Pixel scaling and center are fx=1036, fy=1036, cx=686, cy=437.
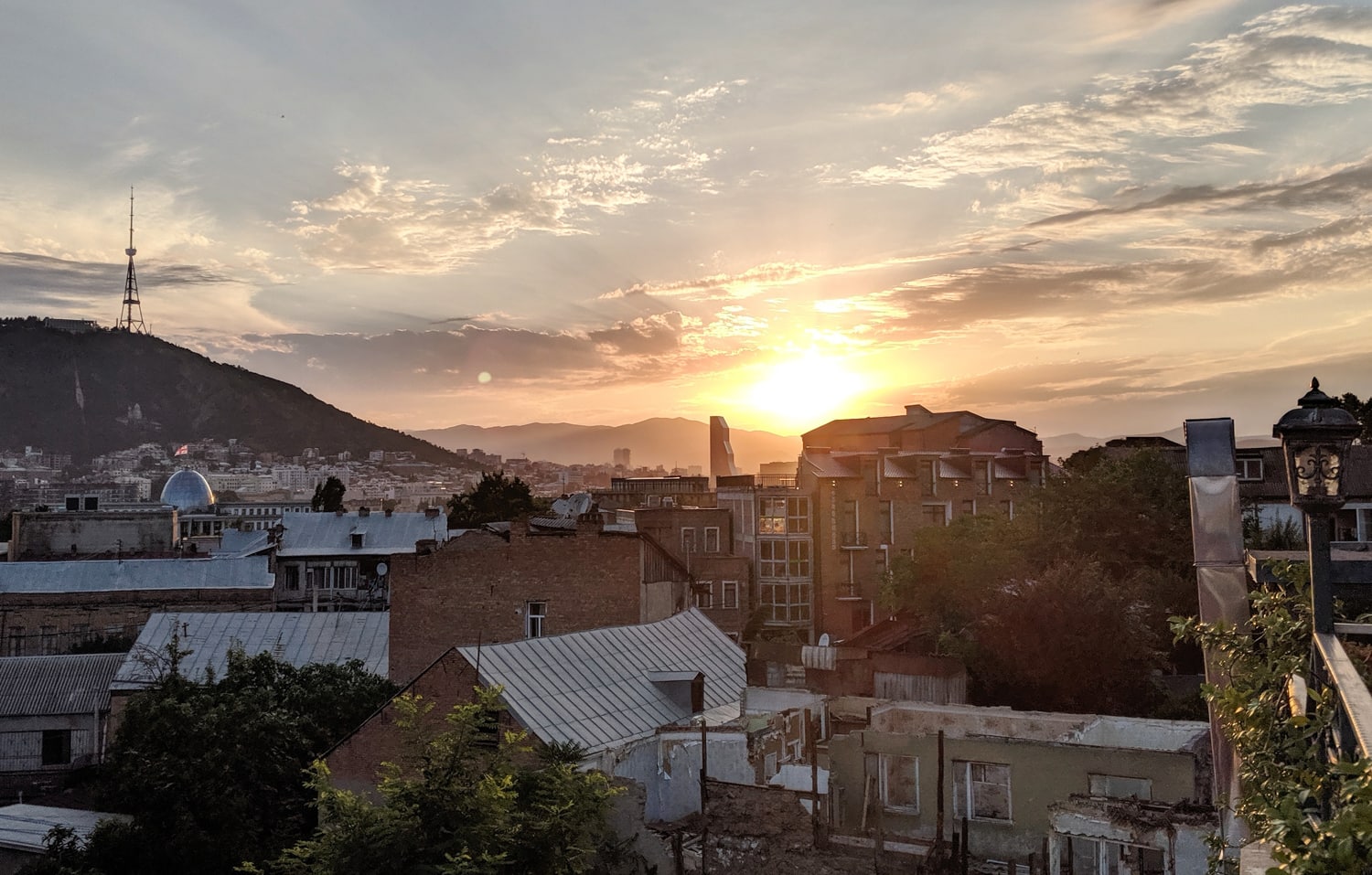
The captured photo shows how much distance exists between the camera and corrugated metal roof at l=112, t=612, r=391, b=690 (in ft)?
109

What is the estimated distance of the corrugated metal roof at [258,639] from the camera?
3312cm

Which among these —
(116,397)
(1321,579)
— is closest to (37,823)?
(1321,579)

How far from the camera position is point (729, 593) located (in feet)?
147

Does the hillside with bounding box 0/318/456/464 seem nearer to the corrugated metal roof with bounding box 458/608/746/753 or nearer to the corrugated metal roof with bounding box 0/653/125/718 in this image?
the corrugated metal roof with bounding box 0/653/125/718

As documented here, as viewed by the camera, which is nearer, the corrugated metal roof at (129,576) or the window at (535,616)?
the window at (535,616)

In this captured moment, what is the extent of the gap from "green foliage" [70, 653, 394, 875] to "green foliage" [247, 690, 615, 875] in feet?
24.9

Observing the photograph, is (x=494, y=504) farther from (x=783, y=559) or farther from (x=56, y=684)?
(x=56, y=684)

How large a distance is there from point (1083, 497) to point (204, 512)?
88170 millimetres

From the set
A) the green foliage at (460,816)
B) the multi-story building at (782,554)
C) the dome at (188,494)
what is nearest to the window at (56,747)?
the green foliage at (460,816)

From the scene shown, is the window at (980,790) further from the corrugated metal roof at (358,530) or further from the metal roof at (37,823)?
the corrugated metal roof at (358,530)

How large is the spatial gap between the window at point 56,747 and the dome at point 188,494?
224 feet

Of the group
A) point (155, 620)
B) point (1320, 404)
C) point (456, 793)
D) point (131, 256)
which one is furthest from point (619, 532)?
point (131, 256)

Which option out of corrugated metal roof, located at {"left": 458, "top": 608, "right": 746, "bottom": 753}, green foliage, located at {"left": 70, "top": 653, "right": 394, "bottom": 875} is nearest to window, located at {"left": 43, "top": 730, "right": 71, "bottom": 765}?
green foliage, located at {"left": 70, "top": 653, "right": 394, "bottom": 875}

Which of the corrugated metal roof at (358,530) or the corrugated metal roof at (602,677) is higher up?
the corrugated metal roof at (358,530)
